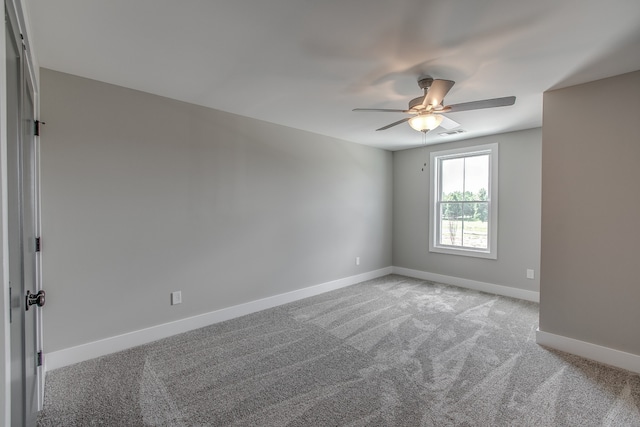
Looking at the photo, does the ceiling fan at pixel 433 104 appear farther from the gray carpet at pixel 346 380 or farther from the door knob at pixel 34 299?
the door knob at pixel 34 299

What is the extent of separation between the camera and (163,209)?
2.91 m

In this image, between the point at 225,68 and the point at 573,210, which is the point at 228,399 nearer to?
the point at 225,68

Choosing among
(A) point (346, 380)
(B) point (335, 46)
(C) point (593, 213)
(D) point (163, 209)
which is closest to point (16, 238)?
(D) point (163, 209)

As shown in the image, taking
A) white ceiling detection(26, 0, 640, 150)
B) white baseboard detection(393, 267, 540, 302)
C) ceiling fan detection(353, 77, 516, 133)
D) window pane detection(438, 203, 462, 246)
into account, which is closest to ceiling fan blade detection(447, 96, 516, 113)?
ceiling fan detection(353, 77, 516, 133)

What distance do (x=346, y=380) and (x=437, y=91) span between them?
7.55 ft

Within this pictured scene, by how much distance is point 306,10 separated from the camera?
1641mm

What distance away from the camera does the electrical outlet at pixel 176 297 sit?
2.98 metres

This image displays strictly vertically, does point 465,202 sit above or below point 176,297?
above

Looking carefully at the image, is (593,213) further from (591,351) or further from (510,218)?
(510,218)

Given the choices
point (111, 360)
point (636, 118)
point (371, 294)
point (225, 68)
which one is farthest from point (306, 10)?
point (371, 294)

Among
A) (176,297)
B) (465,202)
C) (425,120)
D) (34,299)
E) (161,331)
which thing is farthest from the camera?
(465,202)

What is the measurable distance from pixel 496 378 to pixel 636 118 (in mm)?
2342

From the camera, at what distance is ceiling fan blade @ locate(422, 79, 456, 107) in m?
2.12

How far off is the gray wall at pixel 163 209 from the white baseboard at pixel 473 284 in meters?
1.84
